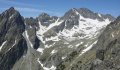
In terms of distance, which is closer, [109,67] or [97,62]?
[109,67]

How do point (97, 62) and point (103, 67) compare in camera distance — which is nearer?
point (103, 67)
